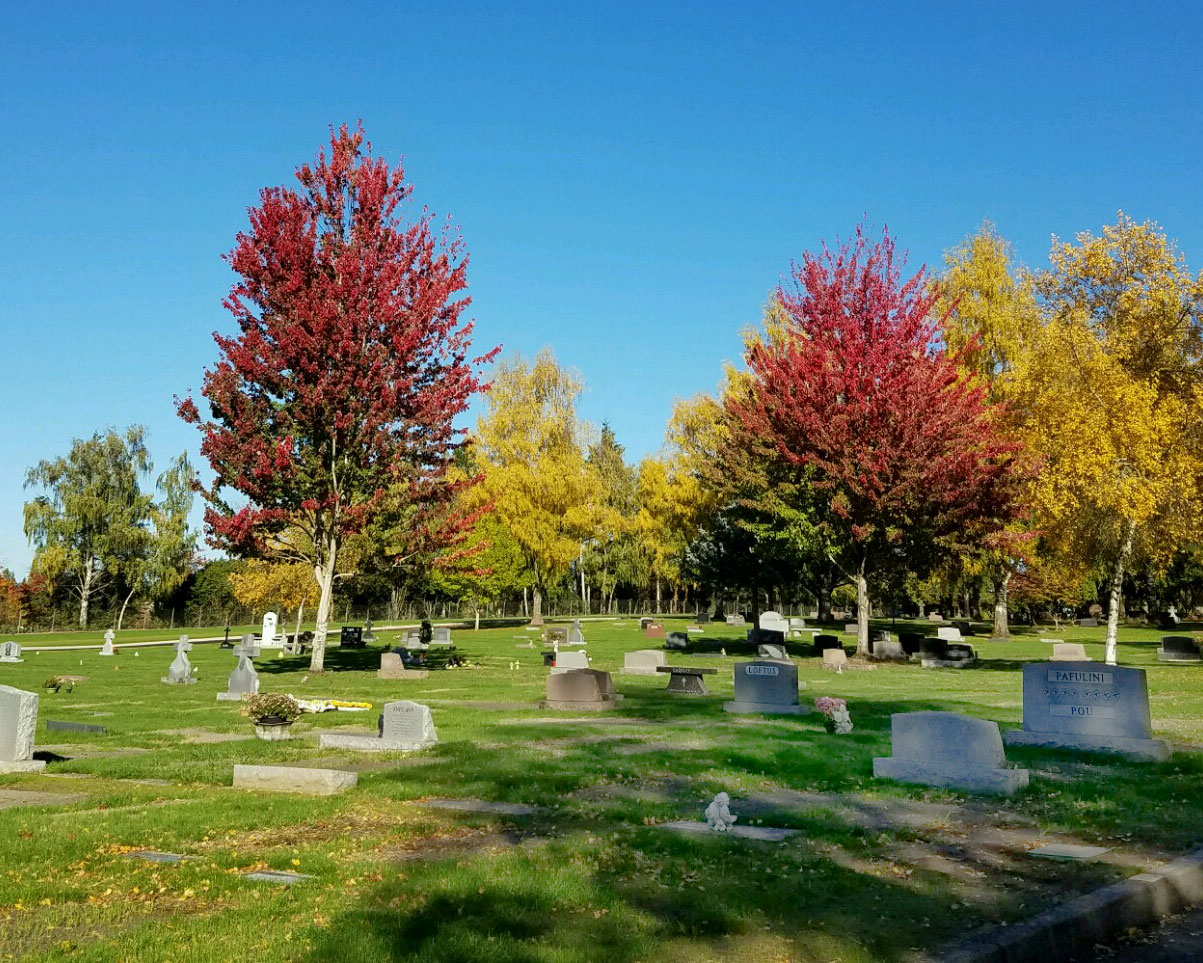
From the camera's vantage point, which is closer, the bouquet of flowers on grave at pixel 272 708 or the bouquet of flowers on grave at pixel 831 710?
the bouquet of flowers on grave at pixel 272 708

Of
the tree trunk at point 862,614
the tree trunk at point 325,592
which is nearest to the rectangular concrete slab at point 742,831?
the tree trunk at point 325,592

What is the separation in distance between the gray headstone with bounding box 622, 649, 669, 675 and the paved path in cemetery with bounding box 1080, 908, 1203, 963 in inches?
965

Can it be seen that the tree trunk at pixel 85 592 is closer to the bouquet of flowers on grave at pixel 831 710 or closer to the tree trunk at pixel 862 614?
the tree trunk at pixel 862 614

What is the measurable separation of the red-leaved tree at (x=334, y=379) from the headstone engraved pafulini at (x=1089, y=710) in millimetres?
18885

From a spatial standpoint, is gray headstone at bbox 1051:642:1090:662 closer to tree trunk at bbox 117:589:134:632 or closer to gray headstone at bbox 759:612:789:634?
gray headstone at bbox 759:612:789:634

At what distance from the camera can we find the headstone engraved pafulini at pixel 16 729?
43.0 ft

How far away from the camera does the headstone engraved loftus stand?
37969 mm

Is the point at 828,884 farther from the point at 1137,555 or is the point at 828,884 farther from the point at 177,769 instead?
the point at 1137,555

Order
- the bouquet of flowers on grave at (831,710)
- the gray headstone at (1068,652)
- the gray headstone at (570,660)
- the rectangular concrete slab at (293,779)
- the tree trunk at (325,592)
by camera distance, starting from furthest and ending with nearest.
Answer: the gray headstone at (1068,652)
the tree trunk at (325,592)
the gray headstone at (570,660)
the bouquet of flowers on grave at (831,710)
the rectangular concrete slab at (293,779)

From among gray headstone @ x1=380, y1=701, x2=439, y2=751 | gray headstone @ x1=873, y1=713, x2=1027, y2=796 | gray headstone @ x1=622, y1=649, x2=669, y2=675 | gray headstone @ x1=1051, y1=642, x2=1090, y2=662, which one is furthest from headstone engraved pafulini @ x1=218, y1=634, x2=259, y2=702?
gray headstone @ x1=1051, y1=642, x2=1090, y2=662

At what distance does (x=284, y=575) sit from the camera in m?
45.2

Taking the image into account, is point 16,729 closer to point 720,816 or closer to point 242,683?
point 720,816

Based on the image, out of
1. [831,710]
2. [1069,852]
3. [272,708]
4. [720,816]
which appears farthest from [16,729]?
[1069,852]

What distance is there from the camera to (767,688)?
2084 centimetres
